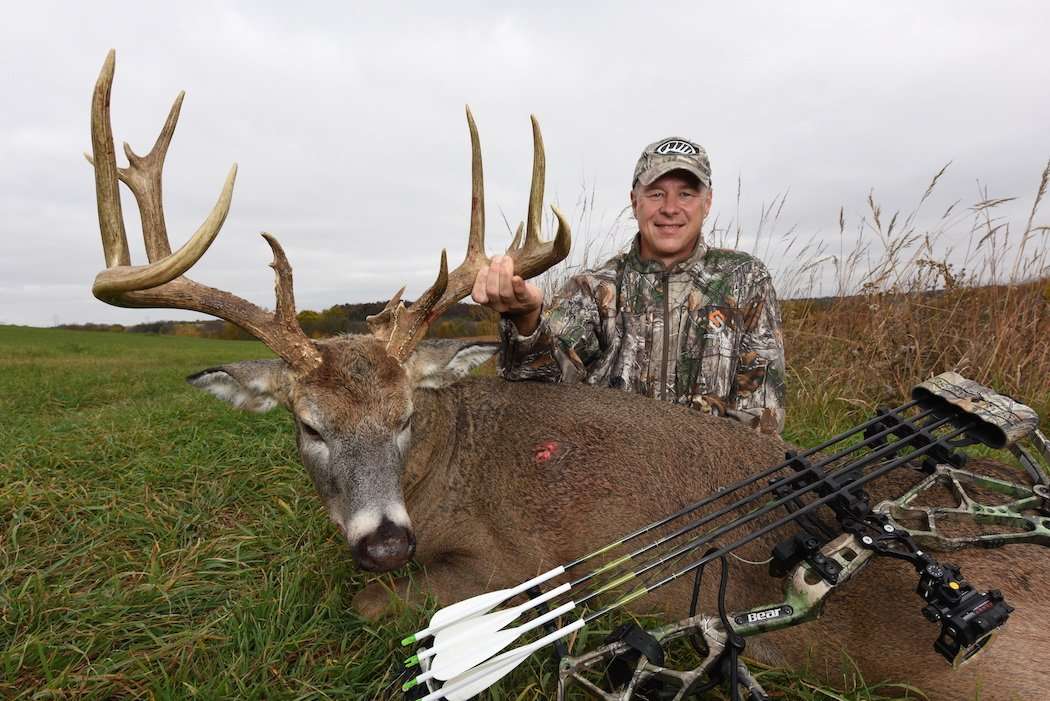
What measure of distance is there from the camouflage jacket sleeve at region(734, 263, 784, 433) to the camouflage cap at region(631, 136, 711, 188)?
35.9 inches

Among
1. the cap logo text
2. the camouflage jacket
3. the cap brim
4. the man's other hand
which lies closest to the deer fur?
the man's other hand

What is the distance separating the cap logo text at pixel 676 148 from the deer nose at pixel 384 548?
3273 mm

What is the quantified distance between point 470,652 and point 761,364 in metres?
3.08

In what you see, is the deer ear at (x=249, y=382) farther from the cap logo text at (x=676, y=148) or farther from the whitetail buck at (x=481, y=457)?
the cap logo text at (x=676, y=148)

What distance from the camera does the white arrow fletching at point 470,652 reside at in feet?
6.39

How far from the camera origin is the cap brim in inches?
169

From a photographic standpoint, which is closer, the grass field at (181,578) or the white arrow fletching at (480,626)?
the white arrow fletching at (480,626)

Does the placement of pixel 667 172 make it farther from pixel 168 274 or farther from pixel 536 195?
pixel 168 274

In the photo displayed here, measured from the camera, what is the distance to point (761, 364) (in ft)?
14.1

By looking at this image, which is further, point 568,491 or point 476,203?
point 476,203

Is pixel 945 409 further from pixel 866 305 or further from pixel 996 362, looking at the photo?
pixel 866 305

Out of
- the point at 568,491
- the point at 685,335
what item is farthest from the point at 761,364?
the point at 568,491

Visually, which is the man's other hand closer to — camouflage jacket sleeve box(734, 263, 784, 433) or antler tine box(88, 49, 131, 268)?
camouflage jacket sleeve box(734, 263, 784, 433)

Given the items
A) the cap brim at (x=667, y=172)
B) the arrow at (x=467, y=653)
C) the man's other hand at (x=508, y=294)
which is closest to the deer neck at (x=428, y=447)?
the man's other hand at (x=508, y=294)
